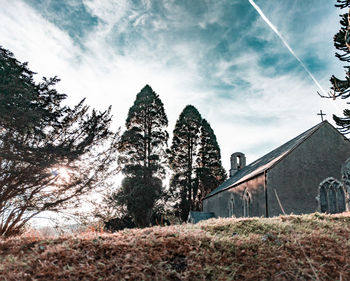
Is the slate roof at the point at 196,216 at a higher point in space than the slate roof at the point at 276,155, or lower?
lower

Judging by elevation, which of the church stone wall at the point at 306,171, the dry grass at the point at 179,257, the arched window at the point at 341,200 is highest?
the church stone wall at the point at 306,171

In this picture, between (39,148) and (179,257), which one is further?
(39,148)

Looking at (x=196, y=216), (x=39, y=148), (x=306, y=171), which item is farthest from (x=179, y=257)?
(x=196, y=216)

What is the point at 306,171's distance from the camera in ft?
50.5

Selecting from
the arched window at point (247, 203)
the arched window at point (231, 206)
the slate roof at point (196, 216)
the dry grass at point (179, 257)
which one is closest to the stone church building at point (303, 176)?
the arched window at point (247, 203)

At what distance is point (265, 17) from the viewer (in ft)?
29.8

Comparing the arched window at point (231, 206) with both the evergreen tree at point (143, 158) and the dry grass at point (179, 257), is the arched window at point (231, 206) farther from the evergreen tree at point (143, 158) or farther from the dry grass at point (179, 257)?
the dry grass at point (179, 257)

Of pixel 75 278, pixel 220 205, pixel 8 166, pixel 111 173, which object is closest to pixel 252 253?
pixel 75 278

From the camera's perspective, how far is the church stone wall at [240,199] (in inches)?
614

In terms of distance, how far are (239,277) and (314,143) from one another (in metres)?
14.6

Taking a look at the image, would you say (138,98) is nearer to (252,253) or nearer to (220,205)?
(220,205)

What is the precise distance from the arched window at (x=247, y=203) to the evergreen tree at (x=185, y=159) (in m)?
12.6

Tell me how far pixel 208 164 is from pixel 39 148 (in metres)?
26.4

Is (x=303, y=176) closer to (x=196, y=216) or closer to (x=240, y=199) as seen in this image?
(x=240, y=199)
